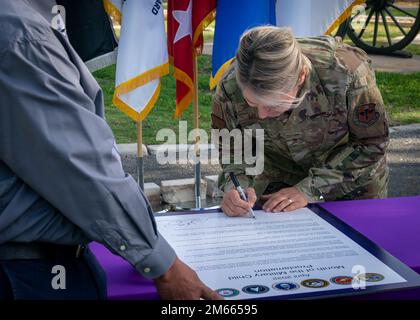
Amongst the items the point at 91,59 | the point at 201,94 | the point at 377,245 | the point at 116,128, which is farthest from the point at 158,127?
the point at 377,245

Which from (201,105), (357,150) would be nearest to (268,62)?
(357,150)

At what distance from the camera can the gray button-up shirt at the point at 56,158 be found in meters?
1.24

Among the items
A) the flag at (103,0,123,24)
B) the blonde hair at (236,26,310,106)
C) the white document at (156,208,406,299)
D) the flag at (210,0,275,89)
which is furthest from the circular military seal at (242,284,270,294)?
the flag at (103,0,123,24)

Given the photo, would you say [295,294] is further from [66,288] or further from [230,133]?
[230,133]

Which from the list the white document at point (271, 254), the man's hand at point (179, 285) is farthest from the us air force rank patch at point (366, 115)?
the man's hand at point (179, 285)

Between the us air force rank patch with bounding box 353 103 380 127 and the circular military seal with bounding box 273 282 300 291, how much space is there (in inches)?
33.1

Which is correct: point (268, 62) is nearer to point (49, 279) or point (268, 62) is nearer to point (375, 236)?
point (375, 236)

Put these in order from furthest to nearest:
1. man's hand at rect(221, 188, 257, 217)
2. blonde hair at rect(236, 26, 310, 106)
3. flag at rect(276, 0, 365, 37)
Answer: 1. flag at rect(276, 0, 365, 37)
2. man's hand at rect(221, 188, 257, 217)
3. blonde hair at rect(236, 26, 310, 106)

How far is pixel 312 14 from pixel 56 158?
2705mm

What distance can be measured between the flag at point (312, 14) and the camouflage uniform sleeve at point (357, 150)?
1.46 m

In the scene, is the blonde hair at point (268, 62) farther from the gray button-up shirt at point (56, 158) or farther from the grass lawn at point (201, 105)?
the grass lawn at point (201, 105)

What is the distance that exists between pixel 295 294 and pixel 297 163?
96 cm

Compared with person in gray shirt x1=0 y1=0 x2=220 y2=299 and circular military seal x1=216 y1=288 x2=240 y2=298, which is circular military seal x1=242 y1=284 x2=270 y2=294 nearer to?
circular military seal x1=216 y1=288 x2=240 y2=298

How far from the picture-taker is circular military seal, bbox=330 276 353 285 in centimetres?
160
